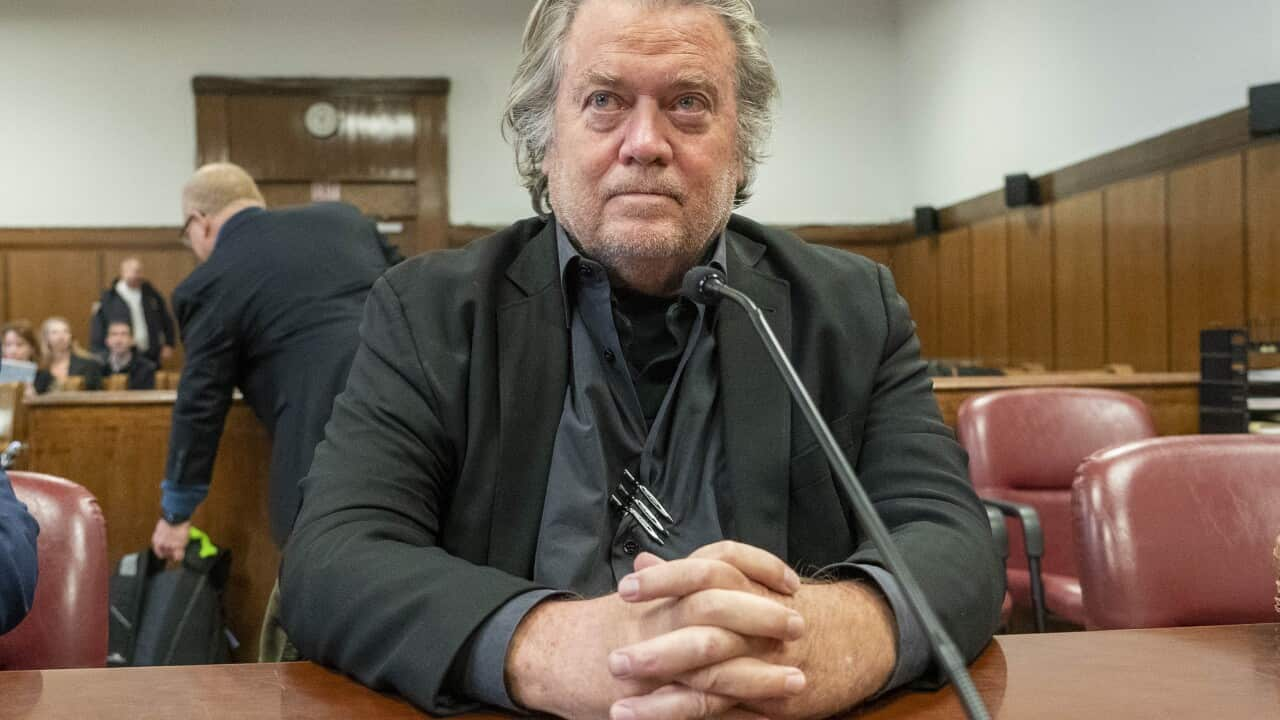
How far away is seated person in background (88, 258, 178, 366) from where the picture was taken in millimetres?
9477

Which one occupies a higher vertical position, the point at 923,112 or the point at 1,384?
the point at 923,112

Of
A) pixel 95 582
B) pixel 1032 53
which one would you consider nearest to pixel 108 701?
pixel 95 582

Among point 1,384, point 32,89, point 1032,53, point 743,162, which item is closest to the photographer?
point 743,162

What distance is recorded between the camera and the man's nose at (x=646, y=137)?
1.42 metres

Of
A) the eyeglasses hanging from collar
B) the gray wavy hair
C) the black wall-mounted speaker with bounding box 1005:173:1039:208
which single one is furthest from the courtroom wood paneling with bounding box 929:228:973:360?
the eyeglasses hanging from collar

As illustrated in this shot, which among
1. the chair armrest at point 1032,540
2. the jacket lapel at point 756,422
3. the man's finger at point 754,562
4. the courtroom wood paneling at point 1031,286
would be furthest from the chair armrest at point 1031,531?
the courtroom wood paneling at point 1031,286

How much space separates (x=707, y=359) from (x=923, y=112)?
932 cm

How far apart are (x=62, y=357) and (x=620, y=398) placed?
782 cm

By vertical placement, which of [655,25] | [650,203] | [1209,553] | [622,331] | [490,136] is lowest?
[1209,553]

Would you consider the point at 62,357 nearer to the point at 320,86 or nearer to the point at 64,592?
the point at 320,86

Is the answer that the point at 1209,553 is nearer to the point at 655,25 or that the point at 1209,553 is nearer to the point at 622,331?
the point at 622,331

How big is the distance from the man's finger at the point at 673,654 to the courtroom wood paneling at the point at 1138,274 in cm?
648

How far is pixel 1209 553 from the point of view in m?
1.48

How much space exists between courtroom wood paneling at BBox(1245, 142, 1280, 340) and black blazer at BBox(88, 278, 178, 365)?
26.5 feet
